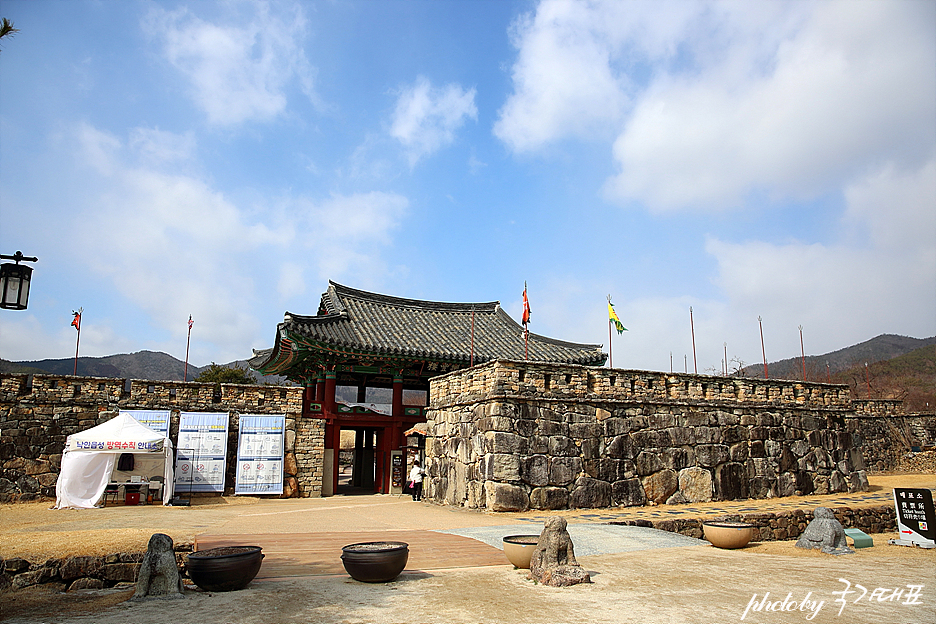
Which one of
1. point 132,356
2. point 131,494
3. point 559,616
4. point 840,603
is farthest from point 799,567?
point 132,356

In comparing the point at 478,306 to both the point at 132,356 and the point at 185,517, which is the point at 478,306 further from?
the point at 132,356

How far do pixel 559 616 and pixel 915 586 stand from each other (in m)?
4.50

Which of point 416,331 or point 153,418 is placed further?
point 416,331

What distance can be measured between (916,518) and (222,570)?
36.3 ft

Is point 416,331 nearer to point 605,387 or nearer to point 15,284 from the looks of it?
point 605,387

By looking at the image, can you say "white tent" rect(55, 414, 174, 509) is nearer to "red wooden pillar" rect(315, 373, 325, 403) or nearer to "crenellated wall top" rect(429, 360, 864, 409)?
"red wooden pillar" rect(315, 373, 325, 403)

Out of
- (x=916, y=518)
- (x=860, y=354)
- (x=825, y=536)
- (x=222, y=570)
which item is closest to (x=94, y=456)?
(x=222, y=570)

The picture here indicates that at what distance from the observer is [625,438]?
13.7 metres

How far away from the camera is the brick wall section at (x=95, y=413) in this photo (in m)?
15.8

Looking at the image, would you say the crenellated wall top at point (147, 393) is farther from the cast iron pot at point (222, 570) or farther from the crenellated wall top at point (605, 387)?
the cast iron pot at point (222, 570)

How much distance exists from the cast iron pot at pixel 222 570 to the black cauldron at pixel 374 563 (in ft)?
3.28

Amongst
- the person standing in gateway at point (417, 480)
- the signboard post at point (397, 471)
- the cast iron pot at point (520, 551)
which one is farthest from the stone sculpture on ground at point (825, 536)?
the signboard post at point (397, 471)

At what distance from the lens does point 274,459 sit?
17391 mm

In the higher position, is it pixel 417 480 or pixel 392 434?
pixel 392 434
